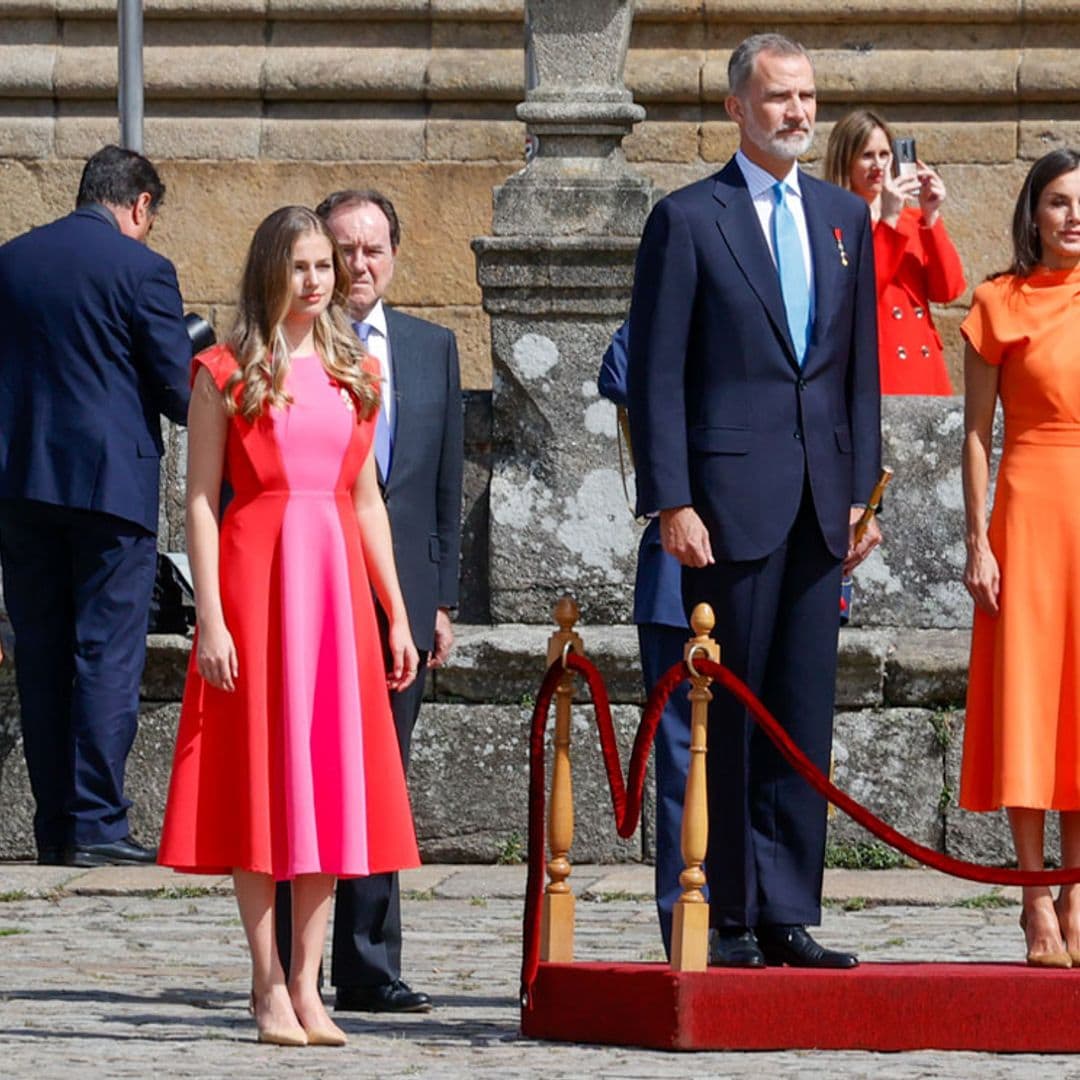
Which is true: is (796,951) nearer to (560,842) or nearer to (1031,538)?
(560,842)

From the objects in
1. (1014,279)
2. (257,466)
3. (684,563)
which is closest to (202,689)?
(257,466)

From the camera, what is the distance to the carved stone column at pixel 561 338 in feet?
30.7

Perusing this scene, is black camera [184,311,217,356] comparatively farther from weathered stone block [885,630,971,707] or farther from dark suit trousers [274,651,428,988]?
dark suit trousers [274,651,428,988]

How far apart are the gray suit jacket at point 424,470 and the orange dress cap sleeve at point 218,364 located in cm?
70

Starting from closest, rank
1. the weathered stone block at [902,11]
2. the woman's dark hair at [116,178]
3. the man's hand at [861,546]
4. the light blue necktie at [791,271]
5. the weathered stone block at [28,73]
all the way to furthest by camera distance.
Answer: the light blue necktie at [791,271]
the man's hand at [861,546]
the woman's dark hair at [116,178]
the weathered stone block at [902,11]
the weathered stone block at [28,73]

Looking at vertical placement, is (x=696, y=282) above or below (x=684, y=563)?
above

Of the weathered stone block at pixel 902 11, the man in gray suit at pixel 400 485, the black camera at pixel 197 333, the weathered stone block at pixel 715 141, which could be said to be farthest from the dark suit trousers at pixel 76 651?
the weathered stone block at pixel 902 11

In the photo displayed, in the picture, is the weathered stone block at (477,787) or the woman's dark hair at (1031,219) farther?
the weathered stone block at (477,787)

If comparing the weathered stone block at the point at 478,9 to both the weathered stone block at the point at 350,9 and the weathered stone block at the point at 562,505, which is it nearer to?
the weathered stone block at the point at 350,9

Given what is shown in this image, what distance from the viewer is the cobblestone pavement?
6086 millimetres

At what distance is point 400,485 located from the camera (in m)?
7.17

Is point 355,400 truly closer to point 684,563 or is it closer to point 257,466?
point 257,466

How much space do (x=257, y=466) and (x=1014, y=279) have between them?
5.75 feet

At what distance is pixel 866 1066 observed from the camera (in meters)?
6.08
